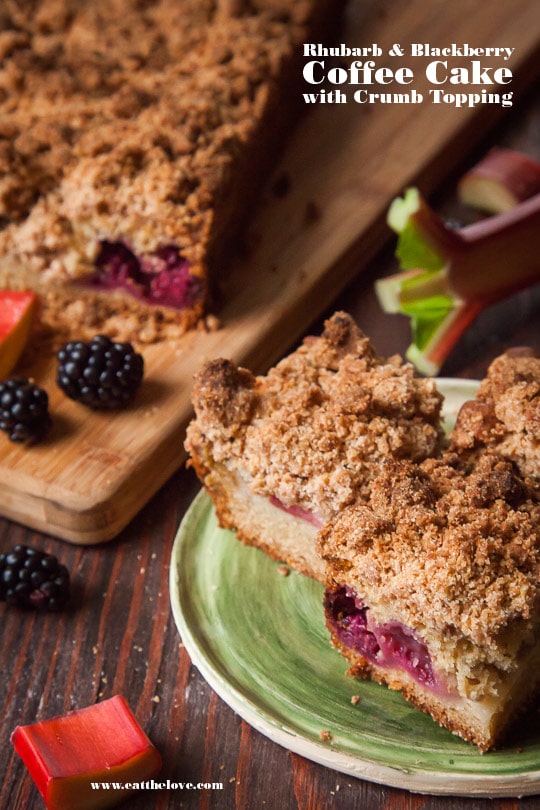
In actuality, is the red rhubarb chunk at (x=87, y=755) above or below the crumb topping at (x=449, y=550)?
below

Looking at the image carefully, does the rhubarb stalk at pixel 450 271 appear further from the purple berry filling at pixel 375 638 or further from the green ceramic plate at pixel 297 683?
the purple berry filling at pixel 375 638

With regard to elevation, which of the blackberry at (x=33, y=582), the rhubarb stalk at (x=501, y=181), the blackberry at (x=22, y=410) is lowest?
the blackberry at (x=33, y=582)

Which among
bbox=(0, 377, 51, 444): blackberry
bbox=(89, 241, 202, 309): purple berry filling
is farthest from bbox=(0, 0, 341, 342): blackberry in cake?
bbox=(0, 377, 51, 444): blackberry

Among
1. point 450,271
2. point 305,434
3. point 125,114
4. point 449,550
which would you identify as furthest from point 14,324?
point 449,550

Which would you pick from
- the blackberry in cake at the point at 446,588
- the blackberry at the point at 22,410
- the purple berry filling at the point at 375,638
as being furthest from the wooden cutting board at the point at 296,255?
the blackberry in cake at the point at 446,588

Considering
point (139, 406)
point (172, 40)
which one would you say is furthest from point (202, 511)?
point (172, 40)

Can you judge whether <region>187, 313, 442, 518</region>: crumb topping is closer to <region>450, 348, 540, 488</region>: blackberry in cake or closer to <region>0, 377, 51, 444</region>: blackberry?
<region>450, 348, 540, 488</region>: blackberry in cake

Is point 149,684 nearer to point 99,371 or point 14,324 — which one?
point 99,371
